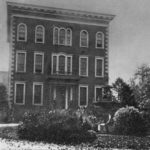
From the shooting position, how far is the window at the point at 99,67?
3772 cm

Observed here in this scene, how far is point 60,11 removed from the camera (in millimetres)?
36469

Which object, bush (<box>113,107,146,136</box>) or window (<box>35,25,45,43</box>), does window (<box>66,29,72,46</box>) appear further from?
bush (<box>113,107,146,136</box>)

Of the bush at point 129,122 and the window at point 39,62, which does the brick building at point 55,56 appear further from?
the bush at point 129,122

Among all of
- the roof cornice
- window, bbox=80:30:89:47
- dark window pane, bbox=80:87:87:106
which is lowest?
dark window pane, bbox=80:87:87:106

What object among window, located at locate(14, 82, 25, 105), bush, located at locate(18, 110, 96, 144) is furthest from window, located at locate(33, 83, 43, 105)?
bush, located at locate(18, 110, 96, 144)

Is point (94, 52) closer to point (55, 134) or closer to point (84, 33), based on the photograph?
point (84, 33)

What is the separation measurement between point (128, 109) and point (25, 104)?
18.7 metres

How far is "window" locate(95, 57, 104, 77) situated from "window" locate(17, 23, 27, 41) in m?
7.66

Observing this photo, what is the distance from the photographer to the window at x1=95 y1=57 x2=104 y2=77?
37.7 metres

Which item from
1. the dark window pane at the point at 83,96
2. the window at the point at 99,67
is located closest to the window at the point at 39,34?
the window at the point at 99,67

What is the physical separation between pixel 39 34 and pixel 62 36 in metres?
2.34

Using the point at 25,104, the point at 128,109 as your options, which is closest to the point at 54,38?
the point at 25,104

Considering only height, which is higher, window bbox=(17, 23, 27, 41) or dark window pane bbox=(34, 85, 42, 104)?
window bbox=(17, 23, 27, 41)

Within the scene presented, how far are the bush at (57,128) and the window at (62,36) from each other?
67.4ft
